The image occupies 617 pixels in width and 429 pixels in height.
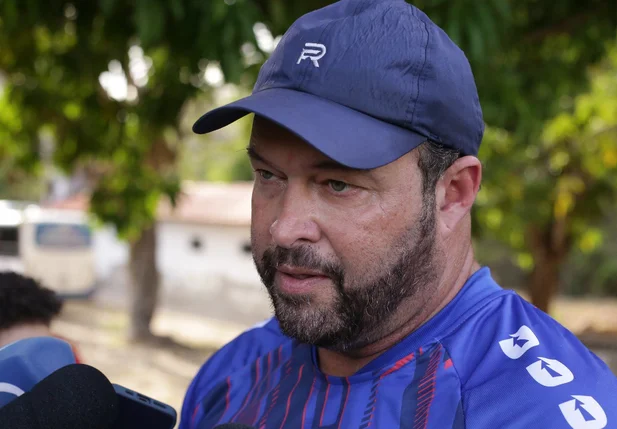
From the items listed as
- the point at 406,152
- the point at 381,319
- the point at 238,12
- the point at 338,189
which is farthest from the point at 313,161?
the point at 238,12

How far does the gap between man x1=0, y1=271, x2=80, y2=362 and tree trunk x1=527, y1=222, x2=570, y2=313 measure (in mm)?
11007

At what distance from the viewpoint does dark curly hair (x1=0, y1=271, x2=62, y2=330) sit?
2129 millimetres

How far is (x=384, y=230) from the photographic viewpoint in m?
1.51

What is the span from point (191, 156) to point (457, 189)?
24.2 metres

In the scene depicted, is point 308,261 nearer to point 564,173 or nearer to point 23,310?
point 23,310

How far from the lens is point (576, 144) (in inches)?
448

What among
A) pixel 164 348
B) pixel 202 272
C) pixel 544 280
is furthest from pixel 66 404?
pixel 202 272

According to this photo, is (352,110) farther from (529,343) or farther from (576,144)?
(576,144)

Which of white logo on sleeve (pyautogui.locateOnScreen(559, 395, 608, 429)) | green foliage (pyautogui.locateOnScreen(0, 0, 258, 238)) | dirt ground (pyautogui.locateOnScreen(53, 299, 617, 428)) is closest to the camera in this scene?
white logo on sleeve (pyautogui.locateOnScreen(559, 395, 608, 429))

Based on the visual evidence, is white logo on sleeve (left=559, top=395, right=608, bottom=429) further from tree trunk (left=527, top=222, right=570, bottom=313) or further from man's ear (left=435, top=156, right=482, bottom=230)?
tree trunk (left=527, top=222, right=570, bottom=313)

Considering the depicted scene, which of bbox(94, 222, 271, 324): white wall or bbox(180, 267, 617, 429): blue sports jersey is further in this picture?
bbox(94, 222, 271, 324): white wall

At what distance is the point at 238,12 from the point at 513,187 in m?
8.63

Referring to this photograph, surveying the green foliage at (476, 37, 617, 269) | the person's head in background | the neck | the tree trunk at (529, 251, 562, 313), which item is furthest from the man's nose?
the tree trunk at (529, 251, 562, 313)

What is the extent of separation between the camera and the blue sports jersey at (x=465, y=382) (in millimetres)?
1354
